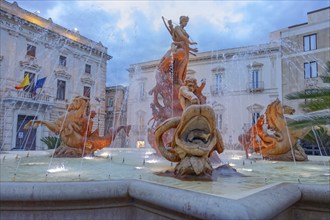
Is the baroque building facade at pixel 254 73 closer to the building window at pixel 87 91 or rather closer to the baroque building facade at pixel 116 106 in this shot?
the baroque building facade at pixel 116 106

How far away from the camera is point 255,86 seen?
27.9 metres

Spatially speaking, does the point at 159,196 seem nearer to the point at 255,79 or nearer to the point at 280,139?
the point at 280,139

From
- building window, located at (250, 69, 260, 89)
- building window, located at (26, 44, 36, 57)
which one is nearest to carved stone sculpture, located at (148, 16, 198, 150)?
building window, located at (26, 44, 36, 57)

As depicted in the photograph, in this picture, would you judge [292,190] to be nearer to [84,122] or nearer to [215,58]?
[84,122]

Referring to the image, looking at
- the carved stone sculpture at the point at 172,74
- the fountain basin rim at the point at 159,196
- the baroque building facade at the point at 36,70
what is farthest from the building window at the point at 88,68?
the fountain basin rim at the point at 159,196

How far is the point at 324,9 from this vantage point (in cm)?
2444

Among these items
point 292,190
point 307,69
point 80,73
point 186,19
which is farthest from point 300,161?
point 80,73

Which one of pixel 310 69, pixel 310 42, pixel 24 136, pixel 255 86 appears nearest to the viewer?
pixel 24 136

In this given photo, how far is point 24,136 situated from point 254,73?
2146 centimetres

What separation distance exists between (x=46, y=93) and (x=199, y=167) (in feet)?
76.9

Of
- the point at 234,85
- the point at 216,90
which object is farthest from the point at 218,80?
the point at 234,85

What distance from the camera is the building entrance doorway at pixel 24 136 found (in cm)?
2206

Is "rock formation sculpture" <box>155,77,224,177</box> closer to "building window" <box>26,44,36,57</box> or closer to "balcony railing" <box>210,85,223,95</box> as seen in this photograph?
"building window" <box>26,44,36,57</box>

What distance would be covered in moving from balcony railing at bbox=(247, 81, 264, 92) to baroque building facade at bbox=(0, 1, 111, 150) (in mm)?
15248
